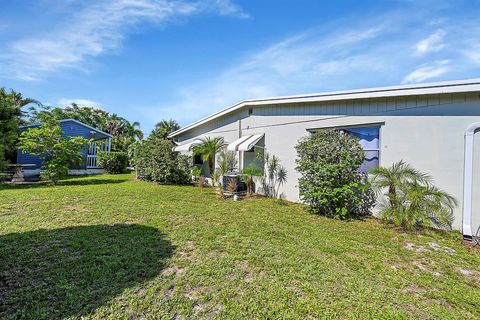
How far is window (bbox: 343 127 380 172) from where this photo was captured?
29.5 feet

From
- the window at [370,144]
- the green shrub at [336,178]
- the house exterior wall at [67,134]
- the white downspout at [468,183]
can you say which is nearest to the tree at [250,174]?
the green shrub at [336,178]

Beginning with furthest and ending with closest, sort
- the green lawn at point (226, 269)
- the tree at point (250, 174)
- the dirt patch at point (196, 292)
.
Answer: the tree at point (250, 174) → the dirt patch at point (196, 292) → the green lawn at point (226, 269)

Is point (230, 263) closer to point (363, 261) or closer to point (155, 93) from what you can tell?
point (363, 261)

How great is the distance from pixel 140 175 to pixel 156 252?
17.0 m

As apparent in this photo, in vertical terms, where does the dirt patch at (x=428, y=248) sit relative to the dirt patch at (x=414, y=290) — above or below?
above

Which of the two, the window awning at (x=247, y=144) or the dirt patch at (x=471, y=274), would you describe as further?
the window awning at (x=247, y=144)

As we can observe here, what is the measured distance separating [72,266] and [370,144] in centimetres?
1027

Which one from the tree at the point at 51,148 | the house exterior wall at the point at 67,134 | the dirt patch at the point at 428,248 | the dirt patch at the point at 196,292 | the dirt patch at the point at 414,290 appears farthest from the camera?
the house exterior wall at the point at 67,134

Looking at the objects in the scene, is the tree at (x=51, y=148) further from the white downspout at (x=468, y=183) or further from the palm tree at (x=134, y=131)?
the palm tree at (x=134, y=131)

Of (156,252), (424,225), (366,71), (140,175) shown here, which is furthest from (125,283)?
(140,175)

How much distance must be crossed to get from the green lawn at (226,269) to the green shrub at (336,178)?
785 millimetres

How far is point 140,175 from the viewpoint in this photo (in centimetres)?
2088

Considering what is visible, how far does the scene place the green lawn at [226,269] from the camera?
356cm

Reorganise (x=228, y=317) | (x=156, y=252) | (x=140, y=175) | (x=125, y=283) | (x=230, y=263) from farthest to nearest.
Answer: (x=140, y=175) → (x=156, y=252) → (x=230, y=263) → (x=125, y=283) → (x=228, y=317)
